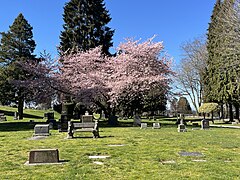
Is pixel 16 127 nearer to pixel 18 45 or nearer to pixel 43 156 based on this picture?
pixel 43 156

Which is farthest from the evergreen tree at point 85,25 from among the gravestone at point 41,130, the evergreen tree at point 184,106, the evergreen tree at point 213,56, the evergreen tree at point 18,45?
the evergreen tree at point 184,106

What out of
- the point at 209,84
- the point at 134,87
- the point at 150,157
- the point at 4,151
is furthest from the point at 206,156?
the point at 209,84

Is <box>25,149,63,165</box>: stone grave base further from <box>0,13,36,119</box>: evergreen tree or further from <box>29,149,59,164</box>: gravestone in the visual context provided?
<box>0,13,36,119</box>: evergreen tree

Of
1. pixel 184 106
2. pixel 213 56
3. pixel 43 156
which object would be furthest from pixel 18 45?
pixel 184 106

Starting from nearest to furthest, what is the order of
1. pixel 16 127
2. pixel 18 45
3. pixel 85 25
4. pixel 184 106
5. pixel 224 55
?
1. pixel 16 127
2. pixel 224 55
3. pixel 18 45
4. pixel 85 25
5. pixel 184 106

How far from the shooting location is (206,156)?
7855 mm

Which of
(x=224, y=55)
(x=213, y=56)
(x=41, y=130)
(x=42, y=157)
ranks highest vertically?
(x=213, y=56)

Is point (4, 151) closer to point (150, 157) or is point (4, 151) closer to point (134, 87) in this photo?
point (150, 157)

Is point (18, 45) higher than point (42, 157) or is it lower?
higher

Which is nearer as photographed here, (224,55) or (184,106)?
(224,55)

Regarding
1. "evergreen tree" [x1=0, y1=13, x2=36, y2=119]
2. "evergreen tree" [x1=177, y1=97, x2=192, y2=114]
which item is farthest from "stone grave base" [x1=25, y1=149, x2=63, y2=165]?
"evergreen tree" [x1=177, y1=97, x2=192, y2=114]

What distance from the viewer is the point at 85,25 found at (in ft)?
121

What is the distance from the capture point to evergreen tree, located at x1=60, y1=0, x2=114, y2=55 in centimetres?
3634

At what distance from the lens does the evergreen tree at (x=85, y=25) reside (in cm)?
3634
